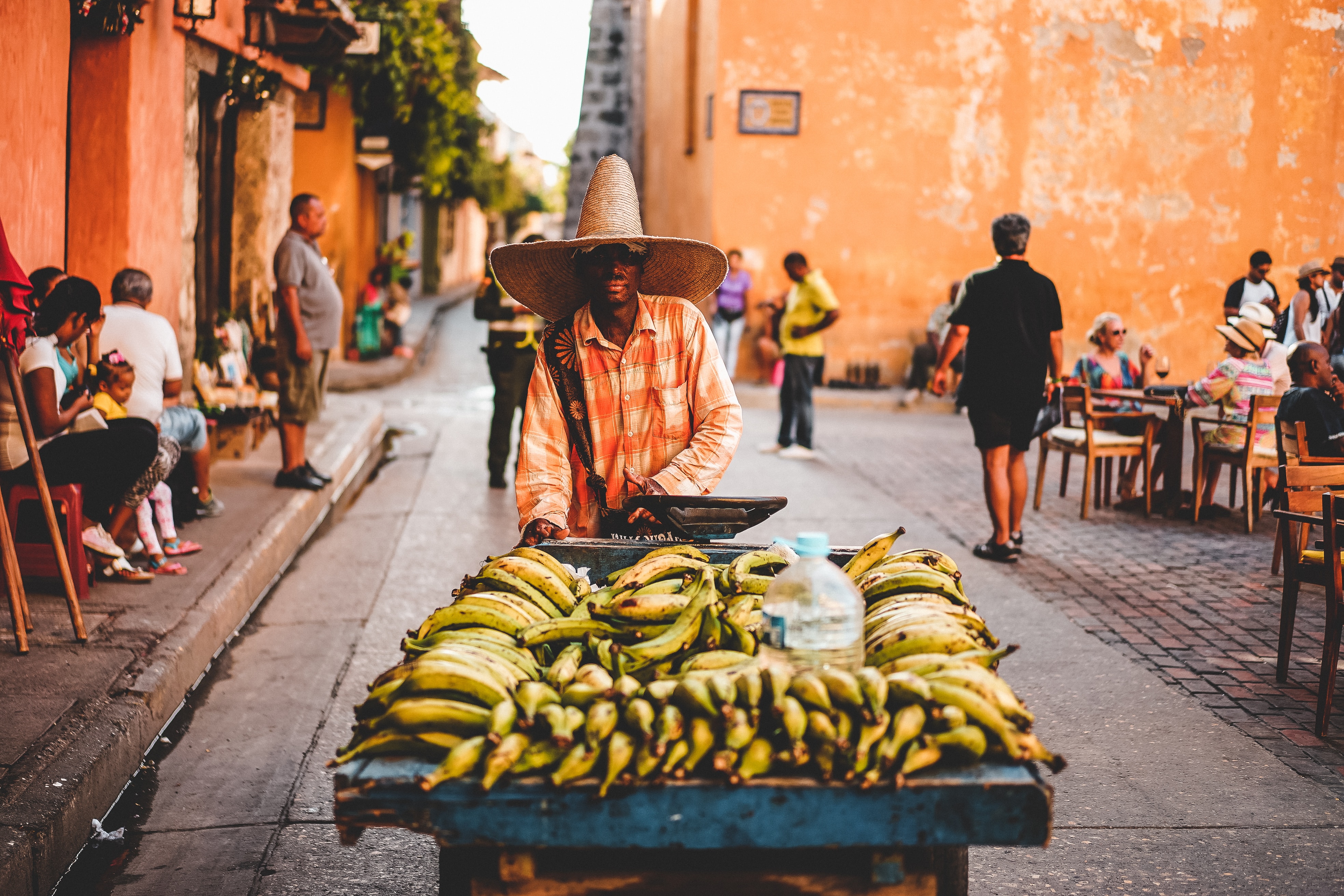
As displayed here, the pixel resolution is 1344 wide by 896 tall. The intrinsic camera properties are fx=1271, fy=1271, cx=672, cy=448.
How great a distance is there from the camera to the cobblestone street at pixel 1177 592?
5.44 m

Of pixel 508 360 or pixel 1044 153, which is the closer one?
pixel 508 360

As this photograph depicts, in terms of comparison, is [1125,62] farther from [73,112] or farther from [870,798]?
[870,798]

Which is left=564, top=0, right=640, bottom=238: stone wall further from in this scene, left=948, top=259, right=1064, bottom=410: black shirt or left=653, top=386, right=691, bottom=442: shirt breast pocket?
left=653, top=386, right=691, bottom=442: shirt breast pocket

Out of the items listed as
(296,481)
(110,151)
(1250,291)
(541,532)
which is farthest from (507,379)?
(1250,291)

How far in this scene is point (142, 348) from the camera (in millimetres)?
7387

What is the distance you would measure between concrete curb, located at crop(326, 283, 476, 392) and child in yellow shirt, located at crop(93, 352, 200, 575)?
933cm

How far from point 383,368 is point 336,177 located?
313 centimetres

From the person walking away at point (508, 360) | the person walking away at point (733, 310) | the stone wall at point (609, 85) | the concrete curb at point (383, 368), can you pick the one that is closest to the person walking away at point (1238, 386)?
the person walking away at point (508, 360)

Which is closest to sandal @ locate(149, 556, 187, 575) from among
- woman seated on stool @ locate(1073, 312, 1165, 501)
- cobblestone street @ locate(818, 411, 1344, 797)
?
cobblestone street @ locate(818, 411, 1344, 797)

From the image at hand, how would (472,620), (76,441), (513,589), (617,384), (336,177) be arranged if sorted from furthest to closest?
1. (336,177)
2. (76,441)
3. (617,384)
4. (513,589)
5. (472,620)

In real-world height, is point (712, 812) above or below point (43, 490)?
above

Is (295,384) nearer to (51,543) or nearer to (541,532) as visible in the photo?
(51,543)

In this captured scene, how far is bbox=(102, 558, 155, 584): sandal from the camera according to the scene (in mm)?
6711

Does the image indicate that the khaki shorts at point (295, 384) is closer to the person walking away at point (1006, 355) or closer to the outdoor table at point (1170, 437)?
the person walking away at point (1006, 355)
